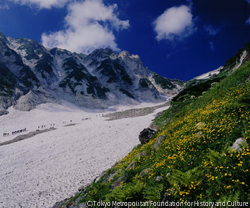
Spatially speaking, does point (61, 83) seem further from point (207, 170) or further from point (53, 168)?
point (207, 170)

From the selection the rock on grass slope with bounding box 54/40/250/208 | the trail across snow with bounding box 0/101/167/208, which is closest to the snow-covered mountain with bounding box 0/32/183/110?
the trail across snow with bounding box 0/101/167/208

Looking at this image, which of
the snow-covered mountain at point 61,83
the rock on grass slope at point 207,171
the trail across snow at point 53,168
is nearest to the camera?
the rock on grass slope at point 207,171

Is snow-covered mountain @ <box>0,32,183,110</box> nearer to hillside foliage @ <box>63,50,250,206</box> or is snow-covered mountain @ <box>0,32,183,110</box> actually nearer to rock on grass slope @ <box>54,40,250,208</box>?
hillside foliage @ <box>63,50,250,206</box>

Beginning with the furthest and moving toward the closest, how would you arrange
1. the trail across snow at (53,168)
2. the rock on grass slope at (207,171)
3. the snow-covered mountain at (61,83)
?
the snow-covered mountain at (61,83), the trail across snow at (53,168), the rock on grass slope at (207,171)

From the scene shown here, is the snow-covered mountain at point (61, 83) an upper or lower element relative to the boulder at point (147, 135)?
upper

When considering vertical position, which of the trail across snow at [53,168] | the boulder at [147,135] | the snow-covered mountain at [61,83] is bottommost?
the trail across snow at [53,168]

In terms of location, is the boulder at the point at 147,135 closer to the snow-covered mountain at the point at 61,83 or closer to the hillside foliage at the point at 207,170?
the hillside foliage at the point at 207,170

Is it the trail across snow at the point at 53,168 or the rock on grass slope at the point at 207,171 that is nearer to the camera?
the rock on grass slope at the point at 207,171

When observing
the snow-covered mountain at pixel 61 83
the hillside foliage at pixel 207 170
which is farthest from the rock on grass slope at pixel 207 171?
the snow-covered mountain at pixel 61 83

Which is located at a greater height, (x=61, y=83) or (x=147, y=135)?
(x=61, y=83)

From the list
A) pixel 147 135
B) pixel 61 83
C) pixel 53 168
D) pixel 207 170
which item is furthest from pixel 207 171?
pixel 61 83
